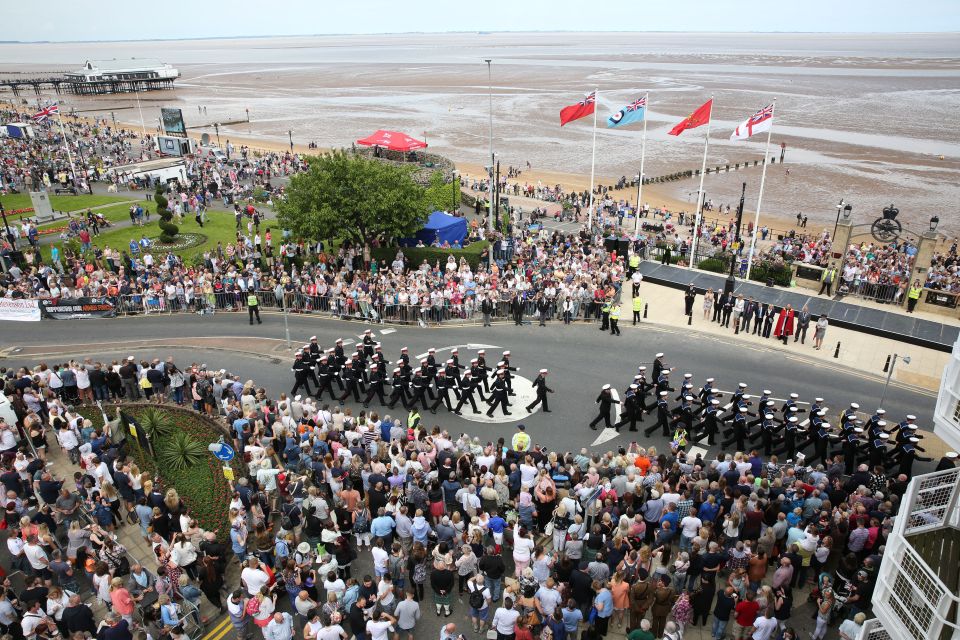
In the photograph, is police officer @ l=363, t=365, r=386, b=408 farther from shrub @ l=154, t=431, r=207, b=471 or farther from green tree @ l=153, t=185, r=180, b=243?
green tree @ l=153, t=185, r=180, b=243

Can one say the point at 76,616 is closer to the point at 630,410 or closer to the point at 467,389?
the point at 467,389

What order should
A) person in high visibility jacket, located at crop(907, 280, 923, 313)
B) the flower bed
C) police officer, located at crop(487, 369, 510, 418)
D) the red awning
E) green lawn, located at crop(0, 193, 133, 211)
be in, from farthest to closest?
1. green lawn, located at crop(0, 193, 133, 211)
2. the red awning
3. person in high visibility jacket, located at crop(907, 280, 923, 313)
4. police officer, located at crop(487, 369, 510, 418)
5. the flower bed

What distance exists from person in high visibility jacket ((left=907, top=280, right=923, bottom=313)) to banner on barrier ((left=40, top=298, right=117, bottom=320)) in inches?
1284

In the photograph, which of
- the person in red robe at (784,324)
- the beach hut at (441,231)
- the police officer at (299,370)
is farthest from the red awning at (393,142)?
the person in red robe at (784,324)

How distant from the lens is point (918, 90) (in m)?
108

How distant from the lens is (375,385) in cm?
1853

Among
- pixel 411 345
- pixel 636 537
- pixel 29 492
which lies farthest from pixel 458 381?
pixel 29 492

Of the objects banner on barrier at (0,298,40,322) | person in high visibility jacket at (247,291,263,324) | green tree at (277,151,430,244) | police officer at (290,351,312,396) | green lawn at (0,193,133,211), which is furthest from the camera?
green lawn at (0,193,133,211)

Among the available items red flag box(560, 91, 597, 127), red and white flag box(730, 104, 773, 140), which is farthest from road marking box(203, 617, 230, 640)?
red flag box(560, 91, 597, 127)

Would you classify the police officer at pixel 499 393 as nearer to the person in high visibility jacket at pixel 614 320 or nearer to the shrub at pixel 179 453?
the person in high visibility jacket at pixel 614 320

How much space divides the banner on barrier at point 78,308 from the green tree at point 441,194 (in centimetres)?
1505

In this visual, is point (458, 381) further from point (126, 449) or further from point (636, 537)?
point (126, 449)

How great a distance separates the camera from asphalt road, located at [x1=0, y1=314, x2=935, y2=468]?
60.3 ft

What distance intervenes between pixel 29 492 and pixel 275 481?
5587mm
